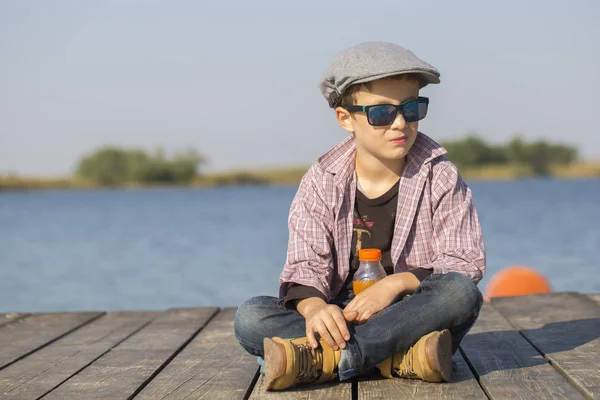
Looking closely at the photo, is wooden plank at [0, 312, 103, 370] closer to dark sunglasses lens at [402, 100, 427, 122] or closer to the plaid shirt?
the plaid shirt

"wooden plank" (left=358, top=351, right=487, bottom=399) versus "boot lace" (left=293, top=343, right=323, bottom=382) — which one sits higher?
"boot lace" (left=293, top=343, right=323, bottom=382)

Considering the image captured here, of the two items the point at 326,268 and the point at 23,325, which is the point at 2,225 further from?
the point at 326,268

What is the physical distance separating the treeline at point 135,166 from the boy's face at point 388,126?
35133mm

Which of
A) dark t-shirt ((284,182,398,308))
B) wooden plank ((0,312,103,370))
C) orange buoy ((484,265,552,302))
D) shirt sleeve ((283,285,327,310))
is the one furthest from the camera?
orange buoy ((484,265,552,302))

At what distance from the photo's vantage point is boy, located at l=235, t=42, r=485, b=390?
2.75 metres

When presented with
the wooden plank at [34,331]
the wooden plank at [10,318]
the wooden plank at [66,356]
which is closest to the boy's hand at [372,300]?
the wooden plank at [66,356]

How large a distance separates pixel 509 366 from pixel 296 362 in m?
0.84

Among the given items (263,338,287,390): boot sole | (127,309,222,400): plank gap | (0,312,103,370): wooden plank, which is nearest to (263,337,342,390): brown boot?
(263,338,287,390): boot sole

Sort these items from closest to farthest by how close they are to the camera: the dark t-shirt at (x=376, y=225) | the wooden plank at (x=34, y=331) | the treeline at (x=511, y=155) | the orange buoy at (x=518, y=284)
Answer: the dark t-shirt at (x=376, y=225)
the wooden plank at (x=34, y=331)
the orange buoy at (x=518, y=284)
the treeline at (x=511, y=155)

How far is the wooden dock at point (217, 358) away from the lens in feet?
8.96

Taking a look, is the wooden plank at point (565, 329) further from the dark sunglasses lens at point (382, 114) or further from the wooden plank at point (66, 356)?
the wooden plank at point (66, 356)

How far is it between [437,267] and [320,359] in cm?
55

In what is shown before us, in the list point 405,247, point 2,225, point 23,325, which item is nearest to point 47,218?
point 2,225

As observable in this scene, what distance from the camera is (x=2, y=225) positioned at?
24531 mm
